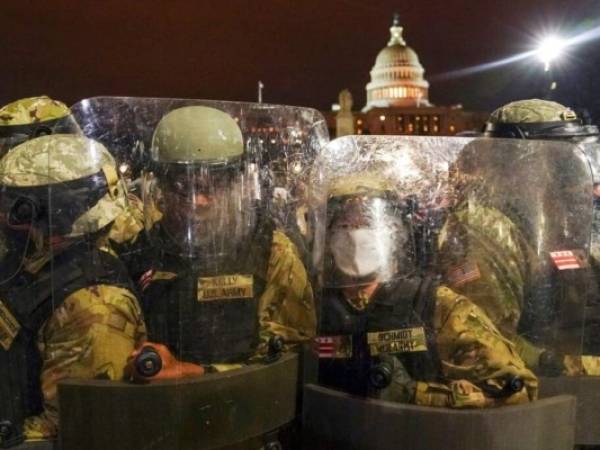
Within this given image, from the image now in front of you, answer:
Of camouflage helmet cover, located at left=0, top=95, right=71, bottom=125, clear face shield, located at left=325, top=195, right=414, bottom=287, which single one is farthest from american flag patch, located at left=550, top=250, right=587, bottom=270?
camouflage helmet cover, located at left=0, top=95, right=71, bottom=125

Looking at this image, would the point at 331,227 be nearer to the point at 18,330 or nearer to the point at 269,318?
the point at 269,318

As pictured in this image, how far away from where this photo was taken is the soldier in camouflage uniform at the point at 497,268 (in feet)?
11.5

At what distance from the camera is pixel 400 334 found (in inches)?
131

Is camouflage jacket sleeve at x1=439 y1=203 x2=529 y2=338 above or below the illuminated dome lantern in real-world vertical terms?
below

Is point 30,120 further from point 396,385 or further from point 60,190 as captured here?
point 396,385

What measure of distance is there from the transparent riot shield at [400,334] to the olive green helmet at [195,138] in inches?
20.9

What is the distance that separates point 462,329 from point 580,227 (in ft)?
3.02

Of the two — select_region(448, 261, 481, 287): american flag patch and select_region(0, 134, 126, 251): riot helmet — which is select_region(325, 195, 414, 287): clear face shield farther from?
select_region(0, 134, 126, 251): riot helmet

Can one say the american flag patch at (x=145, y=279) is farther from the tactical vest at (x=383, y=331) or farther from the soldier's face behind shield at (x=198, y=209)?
the tactical vest at (x=383, y=331)

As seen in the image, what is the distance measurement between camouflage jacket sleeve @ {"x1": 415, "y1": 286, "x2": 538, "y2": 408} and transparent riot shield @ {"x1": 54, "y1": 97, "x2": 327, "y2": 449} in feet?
2.30

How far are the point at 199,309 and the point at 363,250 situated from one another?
0.82m

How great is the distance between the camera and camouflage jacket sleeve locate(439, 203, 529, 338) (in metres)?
3.51

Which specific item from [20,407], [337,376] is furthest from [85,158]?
[337,376]

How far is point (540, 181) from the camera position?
371 cm
